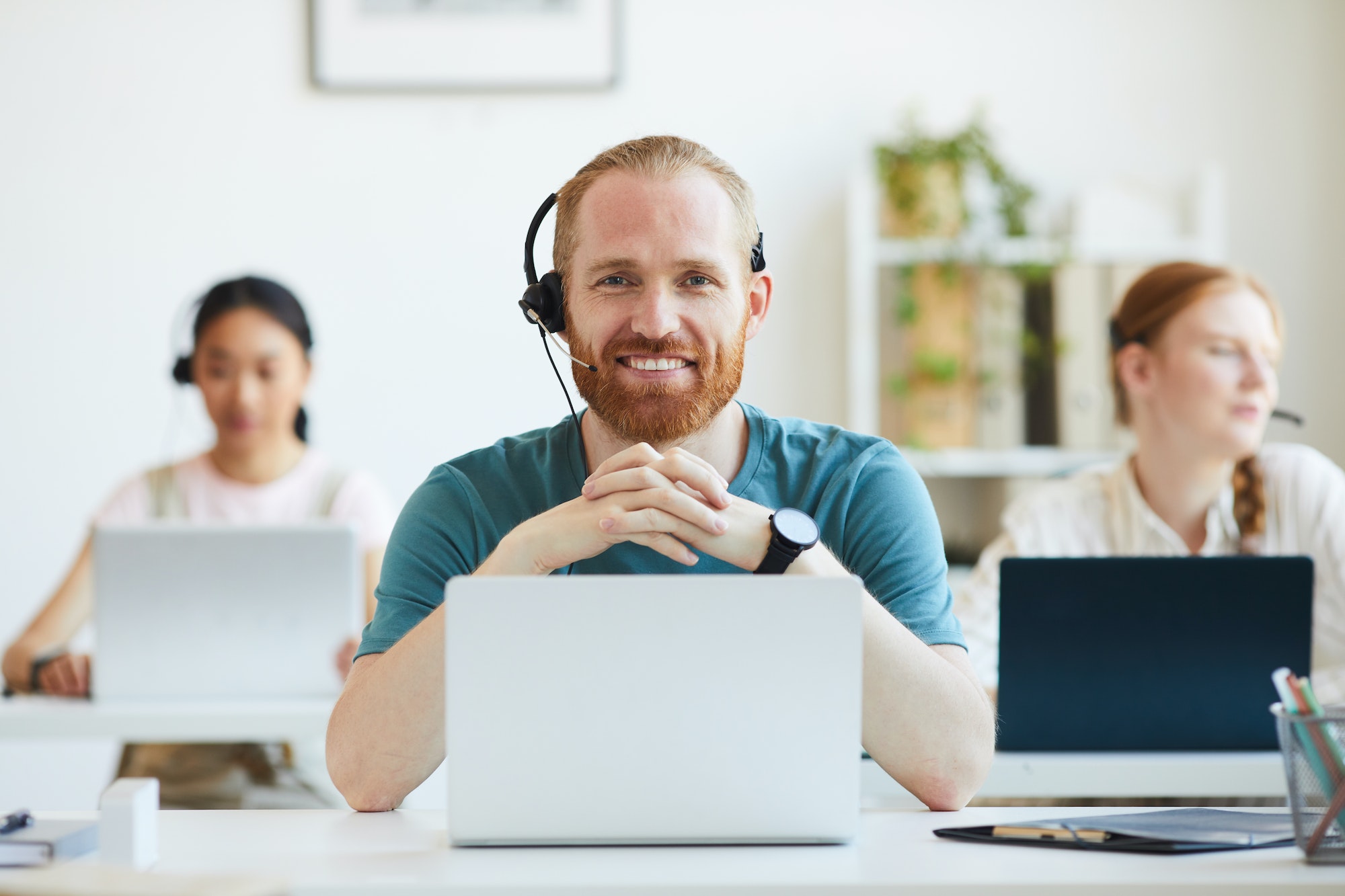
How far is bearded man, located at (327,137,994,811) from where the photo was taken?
45.3 inches

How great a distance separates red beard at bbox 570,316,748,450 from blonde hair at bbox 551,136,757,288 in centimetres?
12

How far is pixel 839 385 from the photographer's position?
123 inches

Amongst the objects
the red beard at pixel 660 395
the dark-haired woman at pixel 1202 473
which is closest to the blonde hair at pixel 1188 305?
the dark-haired woman at pixel 1202 473

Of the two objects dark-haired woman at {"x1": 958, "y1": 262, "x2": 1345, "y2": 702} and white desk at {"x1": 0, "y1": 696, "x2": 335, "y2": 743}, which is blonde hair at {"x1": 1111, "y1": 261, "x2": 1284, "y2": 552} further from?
white desk at {"x1": 0, "y1": 696, "x2": 335, "y2": 743}

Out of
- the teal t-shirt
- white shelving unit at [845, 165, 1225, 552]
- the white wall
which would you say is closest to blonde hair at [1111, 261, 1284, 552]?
white shelving unit at [845, 165, 1225, 552]

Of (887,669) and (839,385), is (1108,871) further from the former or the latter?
(839,385)

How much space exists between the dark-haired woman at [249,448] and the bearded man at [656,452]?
1.22 m

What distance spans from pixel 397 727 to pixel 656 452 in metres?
0.34

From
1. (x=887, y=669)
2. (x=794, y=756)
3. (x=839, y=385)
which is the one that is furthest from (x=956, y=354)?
(x=794, y=756)

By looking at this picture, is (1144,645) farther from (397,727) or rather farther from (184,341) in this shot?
(184,341)

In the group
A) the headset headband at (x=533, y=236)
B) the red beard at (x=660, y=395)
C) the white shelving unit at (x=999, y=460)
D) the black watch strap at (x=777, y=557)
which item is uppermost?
the headset headband at (x=533, y=236)

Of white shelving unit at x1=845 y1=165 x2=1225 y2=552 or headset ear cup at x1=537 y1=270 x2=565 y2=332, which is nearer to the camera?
headset ear cup at x1=537 y1=270 x2=565 y2=332

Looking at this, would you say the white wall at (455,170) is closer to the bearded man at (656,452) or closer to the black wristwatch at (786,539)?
the bearded man at (656,452)

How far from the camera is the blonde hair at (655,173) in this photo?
4.49ft
